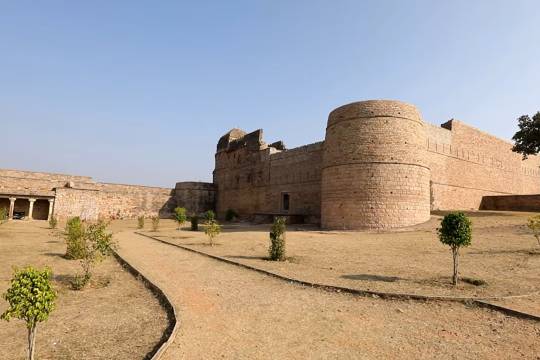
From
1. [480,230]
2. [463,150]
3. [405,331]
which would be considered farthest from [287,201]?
[405,331]

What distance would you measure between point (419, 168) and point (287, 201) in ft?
40.0

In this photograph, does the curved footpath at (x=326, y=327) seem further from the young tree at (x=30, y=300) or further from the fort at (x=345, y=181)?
the fort at (x=345, y=181)

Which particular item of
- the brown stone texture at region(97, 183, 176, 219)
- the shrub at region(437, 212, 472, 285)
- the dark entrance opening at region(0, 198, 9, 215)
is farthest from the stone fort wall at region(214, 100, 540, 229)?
the dark entrance opening at region(0, 198, 9, 215)

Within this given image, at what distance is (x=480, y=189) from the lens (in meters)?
25.4

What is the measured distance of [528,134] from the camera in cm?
1973

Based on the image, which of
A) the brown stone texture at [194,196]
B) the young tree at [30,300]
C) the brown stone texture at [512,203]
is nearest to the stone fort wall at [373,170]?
the brown stone texture at [512,203]

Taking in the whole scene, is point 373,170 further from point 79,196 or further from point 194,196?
point 79,196

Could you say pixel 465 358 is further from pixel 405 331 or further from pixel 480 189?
pixel 480 189

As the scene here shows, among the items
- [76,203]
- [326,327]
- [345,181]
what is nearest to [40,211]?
[76,203]

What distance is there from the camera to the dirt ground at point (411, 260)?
6.20 metres

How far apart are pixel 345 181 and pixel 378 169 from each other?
179 cm

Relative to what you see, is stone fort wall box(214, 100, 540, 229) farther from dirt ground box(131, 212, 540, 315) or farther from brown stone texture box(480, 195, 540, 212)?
dirt ground box(131, 212, 540, 315)

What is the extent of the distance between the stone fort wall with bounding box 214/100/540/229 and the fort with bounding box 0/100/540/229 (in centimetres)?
6

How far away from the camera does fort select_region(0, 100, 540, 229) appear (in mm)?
16719
